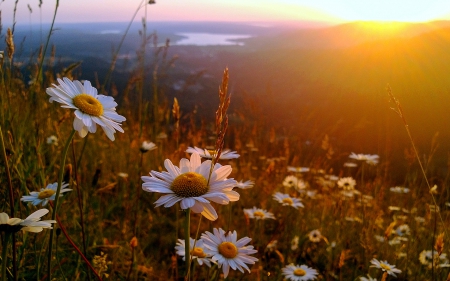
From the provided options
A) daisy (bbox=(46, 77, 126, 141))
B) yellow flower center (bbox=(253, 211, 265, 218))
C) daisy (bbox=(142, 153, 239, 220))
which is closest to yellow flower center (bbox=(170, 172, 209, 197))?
daisy (bbox=(142, 153, 239, 220))

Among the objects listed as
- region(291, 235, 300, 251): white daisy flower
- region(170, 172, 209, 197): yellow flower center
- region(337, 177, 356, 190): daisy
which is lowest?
region(291, 235, 300, 251): white daisy flower

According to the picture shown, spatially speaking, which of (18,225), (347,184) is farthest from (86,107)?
(347,184)

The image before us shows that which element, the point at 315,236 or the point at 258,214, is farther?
the point at 315,236

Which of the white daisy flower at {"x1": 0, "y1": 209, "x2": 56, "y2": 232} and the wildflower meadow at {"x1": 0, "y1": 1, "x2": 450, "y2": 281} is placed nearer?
the white daisy flower at {"x1": 0, "y1": 209, "x2": 56, "y2": 232}

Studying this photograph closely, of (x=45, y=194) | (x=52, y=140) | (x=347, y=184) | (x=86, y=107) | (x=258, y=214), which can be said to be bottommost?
(x=347, y=184)

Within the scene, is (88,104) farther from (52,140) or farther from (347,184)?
(347,184)

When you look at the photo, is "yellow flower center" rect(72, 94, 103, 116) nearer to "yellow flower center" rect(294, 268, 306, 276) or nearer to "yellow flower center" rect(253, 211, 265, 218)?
"yellow flower center" rect(294, 268, 306, 276)

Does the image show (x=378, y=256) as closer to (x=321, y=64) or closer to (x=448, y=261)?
(x=448, y=261)

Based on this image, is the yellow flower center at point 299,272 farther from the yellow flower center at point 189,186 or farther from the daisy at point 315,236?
the yellow flower center at point 189,186
